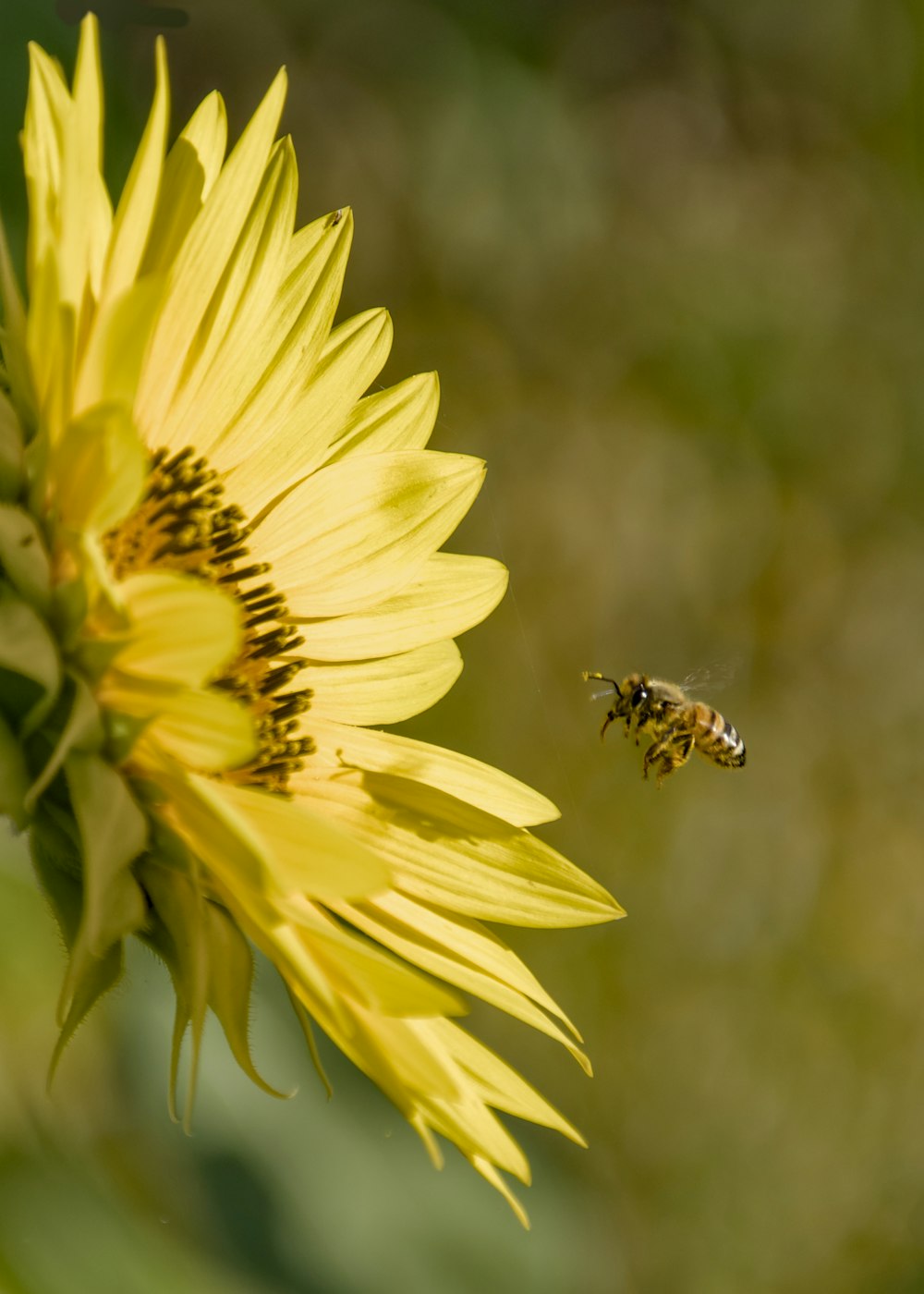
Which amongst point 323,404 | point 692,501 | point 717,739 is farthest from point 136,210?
point 692,501

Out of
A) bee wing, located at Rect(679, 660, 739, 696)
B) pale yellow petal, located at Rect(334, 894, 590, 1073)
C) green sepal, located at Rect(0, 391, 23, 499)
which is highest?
bee wing, located at Rect(679, 660, 739, 696)

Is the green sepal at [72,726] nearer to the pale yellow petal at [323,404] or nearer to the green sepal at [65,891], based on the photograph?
the green sepal at [65,891]

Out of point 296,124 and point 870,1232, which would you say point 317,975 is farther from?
point 870,1232

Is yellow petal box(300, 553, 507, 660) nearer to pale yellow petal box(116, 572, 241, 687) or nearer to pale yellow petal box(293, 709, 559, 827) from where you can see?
pale yellow petal box(293, 709, 559, 827)

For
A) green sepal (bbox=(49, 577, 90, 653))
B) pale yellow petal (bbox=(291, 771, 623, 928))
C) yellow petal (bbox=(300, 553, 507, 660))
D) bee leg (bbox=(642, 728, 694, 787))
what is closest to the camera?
green sepal (bbox=(49, 577, 90, 653))

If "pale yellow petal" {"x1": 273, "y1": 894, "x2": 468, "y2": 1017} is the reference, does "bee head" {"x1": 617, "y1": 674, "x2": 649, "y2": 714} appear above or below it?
above

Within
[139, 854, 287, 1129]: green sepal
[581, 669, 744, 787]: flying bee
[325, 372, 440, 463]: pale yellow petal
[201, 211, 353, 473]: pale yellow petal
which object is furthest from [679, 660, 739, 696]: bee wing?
[139, 854, 287, 1129]: green sepal

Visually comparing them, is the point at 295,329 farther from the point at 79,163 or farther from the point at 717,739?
the point at 717,739

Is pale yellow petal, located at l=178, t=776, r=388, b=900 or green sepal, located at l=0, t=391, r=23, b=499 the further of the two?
green sepal, located at l=0, t=391, r=23, b=499
